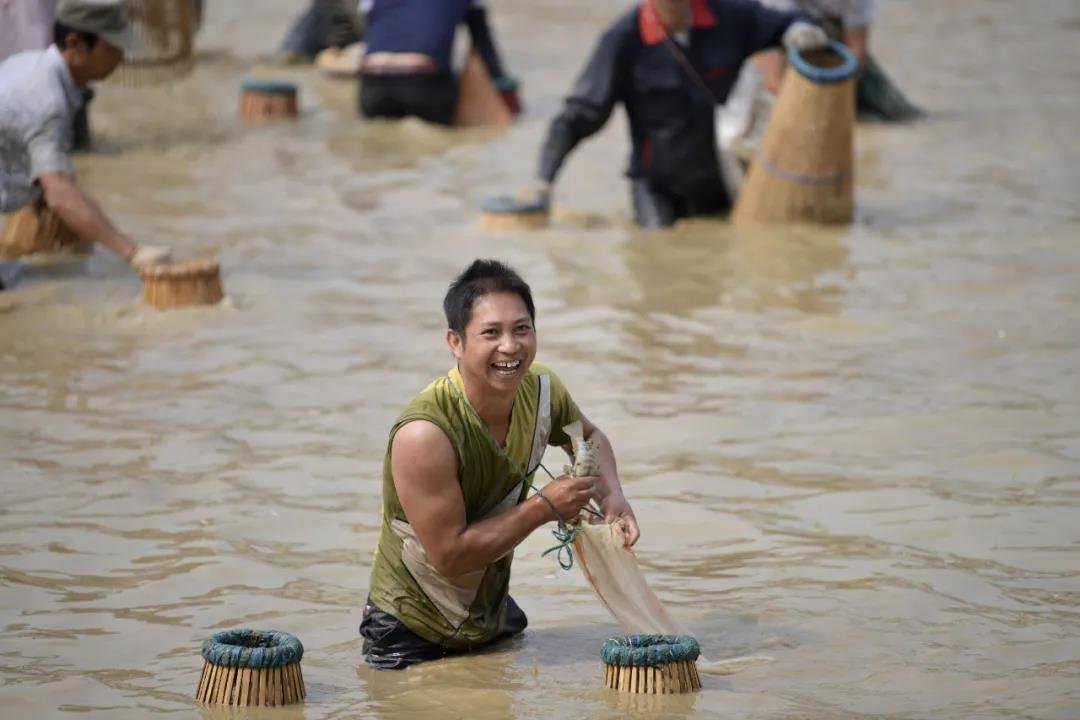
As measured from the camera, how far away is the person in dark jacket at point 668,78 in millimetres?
8391

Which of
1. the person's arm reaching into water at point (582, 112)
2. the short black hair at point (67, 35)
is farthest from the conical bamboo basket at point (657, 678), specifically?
the person's arm reaching into water at point (582, 112)

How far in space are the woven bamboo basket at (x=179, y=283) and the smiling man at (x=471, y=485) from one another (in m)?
3.51

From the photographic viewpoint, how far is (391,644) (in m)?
4.17

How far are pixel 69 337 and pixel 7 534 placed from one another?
7.09 ft

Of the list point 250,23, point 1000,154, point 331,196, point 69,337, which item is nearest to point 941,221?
point 1000,154

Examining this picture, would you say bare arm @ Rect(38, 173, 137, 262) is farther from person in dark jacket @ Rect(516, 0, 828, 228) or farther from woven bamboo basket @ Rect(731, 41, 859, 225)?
woven bamboo basket @ Rect(731, 41, 859, 225)

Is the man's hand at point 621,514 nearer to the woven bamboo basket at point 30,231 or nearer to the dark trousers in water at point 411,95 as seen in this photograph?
the woven bamboo basket at point 30,231

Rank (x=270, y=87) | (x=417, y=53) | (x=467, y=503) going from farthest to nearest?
(x=270, y=87)
(x=417, y=53)
(x=467, y=503)

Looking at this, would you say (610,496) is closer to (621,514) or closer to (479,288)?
(621,514)

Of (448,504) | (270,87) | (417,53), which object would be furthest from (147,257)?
(270,87)

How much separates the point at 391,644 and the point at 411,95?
7717 millimetres

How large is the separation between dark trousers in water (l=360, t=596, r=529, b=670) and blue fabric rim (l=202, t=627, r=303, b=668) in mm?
314

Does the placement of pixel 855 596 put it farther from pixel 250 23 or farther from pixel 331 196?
pixel 250 23

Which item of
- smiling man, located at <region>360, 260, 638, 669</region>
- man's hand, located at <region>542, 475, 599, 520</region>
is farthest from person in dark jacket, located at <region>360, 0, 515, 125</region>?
man's hand, located at <region>542, 475, 599, 520</region>
